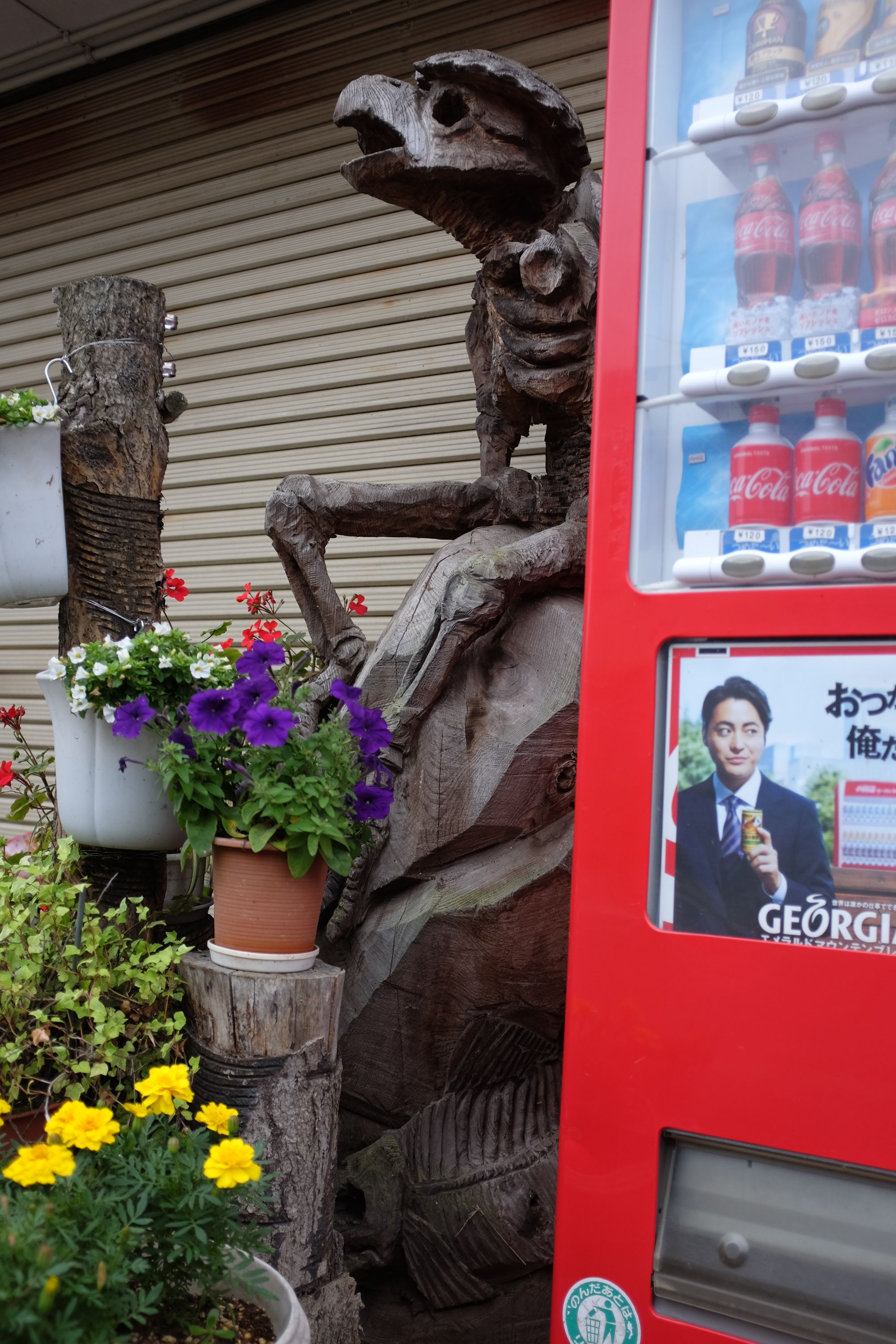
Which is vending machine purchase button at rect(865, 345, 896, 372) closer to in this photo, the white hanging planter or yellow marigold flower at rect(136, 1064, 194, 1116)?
yellow marigold flower at rect(136, 1064, 194, 1116)

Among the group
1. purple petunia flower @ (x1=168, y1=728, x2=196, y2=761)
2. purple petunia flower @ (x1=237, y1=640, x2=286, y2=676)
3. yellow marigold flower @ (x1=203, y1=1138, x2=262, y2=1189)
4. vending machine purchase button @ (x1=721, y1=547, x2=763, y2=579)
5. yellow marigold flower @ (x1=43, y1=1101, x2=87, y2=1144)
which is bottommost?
yellow marigold flower @ (x1=203, y1=1138, x2=262, y2=1189)

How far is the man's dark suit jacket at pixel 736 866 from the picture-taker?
1502 millimetres

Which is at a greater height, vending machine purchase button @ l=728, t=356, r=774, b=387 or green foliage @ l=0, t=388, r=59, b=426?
green foliage @ l=0, t=388, r=59, b=426

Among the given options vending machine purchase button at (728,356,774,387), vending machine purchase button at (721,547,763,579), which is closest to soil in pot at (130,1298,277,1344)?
vending machine purchase button at (721,547,763,579)

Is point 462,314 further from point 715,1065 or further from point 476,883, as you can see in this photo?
point 715,1065

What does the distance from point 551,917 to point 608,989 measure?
1.01 metres

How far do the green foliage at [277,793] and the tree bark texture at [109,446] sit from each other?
614 millimetres

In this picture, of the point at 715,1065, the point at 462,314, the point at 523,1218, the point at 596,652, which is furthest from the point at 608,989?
the point at 462,314

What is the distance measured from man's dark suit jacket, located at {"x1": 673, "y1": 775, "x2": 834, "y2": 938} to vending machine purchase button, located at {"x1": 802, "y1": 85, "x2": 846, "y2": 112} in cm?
94

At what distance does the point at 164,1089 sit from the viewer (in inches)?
66.0

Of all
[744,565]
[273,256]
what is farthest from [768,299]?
[273,256]

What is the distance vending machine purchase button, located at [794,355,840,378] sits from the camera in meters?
1.51

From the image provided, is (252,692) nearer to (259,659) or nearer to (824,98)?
(259,659)

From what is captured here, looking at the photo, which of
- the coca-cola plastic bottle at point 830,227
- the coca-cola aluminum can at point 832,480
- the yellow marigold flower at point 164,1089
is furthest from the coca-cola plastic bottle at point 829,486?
the yellow marigold flower at point 164,1089
